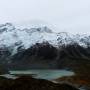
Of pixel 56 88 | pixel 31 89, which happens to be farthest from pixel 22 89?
pixel 56 88

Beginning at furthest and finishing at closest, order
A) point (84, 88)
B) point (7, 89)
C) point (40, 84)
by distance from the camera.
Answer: point (84, 88)
point (40, 84)
point (7, 89)

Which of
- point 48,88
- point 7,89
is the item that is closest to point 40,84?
point 48,88

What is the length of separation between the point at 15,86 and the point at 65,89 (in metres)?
16.2

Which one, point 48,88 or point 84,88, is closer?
point 48,88

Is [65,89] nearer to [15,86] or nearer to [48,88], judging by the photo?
[48,88]

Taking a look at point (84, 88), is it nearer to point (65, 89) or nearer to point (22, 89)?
point (65, 89)

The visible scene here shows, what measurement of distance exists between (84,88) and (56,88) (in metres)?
18.5

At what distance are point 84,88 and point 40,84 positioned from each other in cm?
1829

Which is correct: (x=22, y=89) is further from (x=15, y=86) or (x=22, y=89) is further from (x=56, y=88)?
(x=56, y=88)

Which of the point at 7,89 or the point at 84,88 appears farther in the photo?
the point at 84,88

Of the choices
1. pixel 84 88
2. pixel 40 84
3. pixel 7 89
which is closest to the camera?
pixel 7 89

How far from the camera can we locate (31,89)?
9719 centimetres

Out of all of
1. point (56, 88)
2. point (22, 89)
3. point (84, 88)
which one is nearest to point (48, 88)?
point (56, 88)

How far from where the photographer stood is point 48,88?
99.6m
